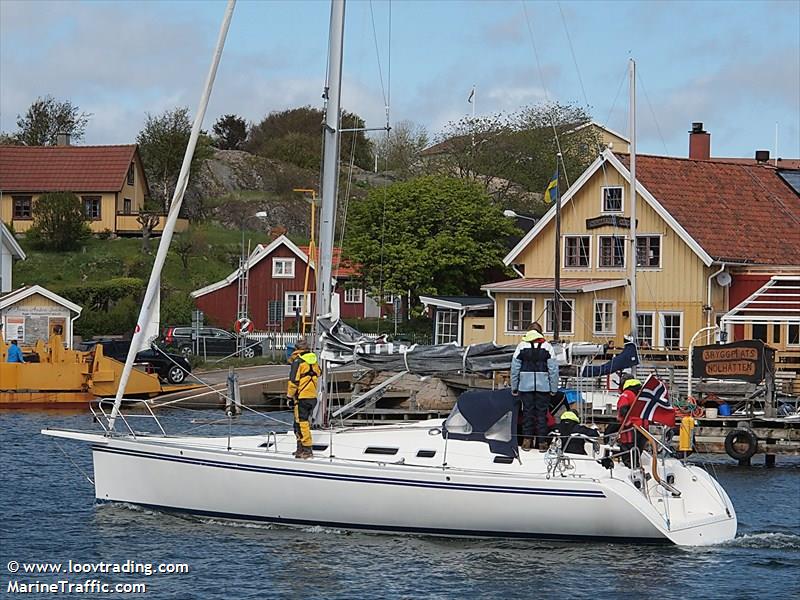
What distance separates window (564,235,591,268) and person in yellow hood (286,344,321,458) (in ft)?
102

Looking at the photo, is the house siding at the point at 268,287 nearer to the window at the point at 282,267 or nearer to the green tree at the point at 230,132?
the window at the point at 282,267

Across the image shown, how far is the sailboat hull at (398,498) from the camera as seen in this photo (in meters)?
18.7

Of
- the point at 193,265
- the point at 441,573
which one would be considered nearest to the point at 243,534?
the point at 441,573

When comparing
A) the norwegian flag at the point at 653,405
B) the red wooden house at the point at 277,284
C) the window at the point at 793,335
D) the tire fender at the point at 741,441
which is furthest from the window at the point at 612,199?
the norwegian flag at the point at 653,405

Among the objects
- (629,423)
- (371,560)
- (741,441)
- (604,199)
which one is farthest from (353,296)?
(371,560)

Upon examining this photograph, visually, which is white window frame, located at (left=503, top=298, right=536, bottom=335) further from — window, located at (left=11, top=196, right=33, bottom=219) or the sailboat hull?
window, located at (left=11, top=196, right=33, bottom=219)

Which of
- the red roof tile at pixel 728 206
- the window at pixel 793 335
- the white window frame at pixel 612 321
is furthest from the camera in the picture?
the white window frame at pixel 612 321

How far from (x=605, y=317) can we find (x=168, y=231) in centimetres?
2914

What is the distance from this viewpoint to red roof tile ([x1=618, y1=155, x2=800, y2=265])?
47.3 metres

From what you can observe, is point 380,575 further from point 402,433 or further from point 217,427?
point 217,427

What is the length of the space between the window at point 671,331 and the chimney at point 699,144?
12600mm

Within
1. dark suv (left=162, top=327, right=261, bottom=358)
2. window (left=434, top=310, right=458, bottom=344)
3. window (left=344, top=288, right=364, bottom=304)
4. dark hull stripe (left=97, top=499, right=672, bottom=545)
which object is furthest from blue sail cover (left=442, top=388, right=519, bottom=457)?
window (left=344, top=288, right=364, bottom=304)

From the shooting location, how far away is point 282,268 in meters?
66.0

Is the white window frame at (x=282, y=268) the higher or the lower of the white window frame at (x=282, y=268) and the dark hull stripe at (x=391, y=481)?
the higher
